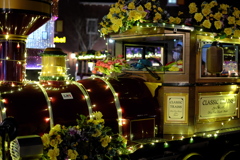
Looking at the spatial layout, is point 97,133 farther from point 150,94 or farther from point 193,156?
point 193,156

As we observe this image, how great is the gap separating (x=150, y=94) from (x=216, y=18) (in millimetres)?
1957

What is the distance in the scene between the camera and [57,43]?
36656mm

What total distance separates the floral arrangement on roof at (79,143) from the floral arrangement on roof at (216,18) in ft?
10.0

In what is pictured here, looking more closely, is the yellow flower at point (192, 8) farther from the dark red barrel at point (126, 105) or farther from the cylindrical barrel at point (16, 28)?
the cylindrical barrel at point (16, 28)

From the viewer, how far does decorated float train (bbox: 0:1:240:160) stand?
548cm

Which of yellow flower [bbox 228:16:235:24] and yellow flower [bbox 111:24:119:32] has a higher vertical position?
yellow flower [bbox 228:16:235:24]

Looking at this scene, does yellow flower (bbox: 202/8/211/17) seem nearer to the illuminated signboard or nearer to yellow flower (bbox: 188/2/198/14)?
yellow flower (bbox: 188/2/198/14)

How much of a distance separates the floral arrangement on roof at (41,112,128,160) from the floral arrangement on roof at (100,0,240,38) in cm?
241

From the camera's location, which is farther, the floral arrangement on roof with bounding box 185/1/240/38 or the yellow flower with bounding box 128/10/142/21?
the floral arrangement on roof with bounding box 185/1/240/38

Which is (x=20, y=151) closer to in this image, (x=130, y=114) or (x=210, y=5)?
(x=130, y=114)

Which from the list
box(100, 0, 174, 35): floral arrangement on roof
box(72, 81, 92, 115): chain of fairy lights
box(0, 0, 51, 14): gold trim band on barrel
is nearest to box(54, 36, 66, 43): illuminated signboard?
box(100, 0, 174, 35): floral arrangement on roof

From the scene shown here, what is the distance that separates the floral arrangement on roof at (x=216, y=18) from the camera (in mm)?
7082

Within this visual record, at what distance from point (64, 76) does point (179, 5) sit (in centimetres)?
2473

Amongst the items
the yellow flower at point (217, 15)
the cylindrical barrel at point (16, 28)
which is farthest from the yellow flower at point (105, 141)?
the yellow flower at point (217, 15)
